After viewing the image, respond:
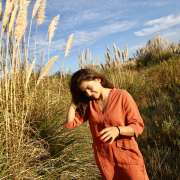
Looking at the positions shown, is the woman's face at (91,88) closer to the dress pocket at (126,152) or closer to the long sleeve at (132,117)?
the long sleeve at (132,117)

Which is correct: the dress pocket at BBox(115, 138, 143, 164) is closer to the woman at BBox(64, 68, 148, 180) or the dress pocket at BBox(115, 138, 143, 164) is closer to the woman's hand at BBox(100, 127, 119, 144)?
the woman at BBox(64, 68, 148, 180)

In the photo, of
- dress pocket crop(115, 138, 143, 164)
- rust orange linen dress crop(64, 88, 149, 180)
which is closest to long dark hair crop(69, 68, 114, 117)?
rust orange linen dress crop(64, 88, 149, 180)

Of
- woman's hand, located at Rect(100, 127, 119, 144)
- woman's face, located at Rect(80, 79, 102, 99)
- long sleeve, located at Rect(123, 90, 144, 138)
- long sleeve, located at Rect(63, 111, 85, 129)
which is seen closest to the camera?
woman's hand, located at Rect(100, 127, 119, 144)

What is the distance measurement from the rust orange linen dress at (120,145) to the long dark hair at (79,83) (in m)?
0.18

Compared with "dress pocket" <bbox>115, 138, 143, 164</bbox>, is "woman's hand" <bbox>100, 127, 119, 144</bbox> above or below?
above

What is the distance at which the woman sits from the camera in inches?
143

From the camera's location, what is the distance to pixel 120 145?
367 centimetres

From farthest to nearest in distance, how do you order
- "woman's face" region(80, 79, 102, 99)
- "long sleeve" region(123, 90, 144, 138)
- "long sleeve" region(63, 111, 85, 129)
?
"long sleeve" region(63, 111, 85, 129) < "woman's face" region(80, 79, 102, 99) < "long sleeve" region(123, 90, 144, 138)

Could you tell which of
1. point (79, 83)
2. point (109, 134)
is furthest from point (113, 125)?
point (79, 83)

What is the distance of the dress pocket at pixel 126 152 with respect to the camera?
3666 millimetres

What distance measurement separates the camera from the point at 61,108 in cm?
636

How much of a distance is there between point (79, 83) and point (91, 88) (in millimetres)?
103

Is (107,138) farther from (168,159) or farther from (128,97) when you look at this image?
(168,159)

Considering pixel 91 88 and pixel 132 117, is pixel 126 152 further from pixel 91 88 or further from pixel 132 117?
pixel 91 88
